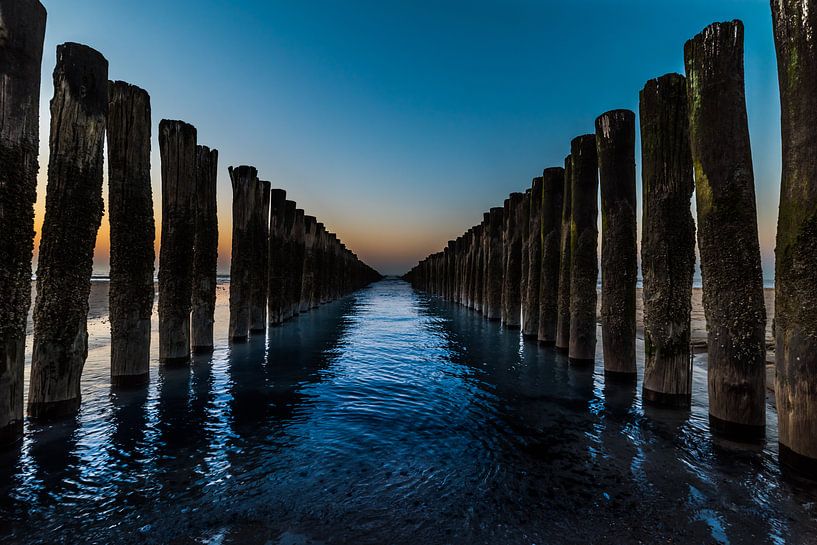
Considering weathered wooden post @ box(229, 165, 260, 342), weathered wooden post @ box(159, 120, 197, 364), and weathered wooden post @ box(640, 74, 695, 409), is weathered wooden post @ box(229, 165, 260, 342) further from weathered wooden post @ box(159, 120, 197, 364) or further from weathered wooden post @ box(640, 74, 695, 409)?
weathered wooden post @ box(640, 74, 695, 409)

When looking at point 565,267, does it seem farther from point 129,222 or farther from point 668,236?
point 129,222

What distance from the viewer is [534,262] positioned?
10539mm

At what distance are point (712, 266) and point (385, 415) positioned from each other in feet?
12.6

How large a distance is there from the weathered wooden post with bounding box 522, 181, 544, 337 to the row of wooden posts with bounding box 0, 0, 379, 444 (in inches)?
286

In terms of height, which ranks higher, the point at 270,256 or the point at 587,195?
the point at 587,195

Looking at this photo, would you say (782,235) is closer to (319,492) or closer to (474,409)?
(474,409)

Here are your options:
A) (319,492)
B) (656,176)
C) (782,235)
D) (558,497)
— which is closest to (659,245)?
(656,176)

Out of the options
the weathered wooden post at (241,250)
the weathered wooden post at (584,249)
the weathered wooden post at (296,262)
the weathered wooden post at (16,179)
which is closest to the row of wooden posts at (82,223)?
the weathered wooden post at (16,179)

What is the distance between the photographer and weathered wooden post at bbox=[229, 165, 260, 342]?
10.2 m

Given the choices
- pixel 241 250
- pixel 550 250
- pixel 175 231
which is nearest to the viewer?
pixel 175 231

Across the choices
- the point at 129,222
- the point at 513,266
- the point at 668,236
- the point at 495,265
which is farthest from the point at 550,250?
the point at 129,222

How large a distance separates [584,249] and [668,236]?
8.22 feet

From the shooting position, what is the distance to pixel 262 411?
5137 millimetres

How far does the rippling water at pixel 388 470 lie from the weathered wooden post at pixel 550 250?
3.30 metres
